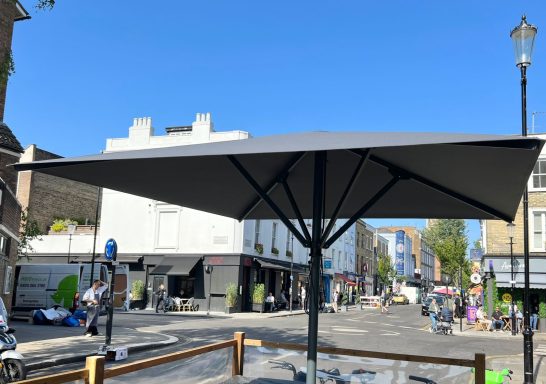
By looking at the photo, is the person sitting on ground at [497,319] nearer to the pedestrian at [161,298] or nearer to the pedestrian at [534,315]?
the pedestrian at [534,315]

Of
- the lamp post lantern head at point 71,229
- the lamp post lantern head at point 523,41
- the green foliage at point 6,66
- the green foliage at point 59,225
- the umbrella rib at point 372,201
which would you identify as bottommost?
the umbrella rib at point 372,201

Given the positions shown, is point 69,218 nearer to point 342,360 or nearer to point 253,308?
point 253,308

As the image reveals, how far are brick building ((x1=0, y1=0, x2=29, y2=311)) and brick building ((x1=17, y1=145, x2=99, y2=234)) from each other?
2287cm

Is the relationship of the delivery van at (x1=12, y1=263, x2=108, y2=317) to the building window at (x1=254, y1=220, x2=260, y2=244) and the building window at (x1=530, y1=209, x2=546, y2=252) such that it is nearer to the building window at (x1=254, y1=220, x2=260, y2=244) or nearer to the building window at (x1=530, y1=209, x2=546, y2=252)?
the building window at (x1=254, y1=220, x2=260, y2=244)

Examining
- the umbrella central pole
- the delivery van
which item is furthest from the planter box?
the umbrella central pole

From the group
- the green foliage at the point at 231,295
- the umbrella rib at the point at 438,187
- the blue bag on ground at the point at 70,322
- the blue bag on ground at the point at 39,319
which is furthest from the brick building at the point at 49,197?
the umbrella rib at the point at 438,187

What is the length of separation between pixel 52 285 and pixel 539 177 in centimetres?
2438

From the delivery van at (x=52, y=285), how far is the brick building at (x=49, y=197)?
1772 centimetres

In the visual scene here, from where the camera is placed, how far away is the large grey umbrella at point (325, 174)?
130 inches

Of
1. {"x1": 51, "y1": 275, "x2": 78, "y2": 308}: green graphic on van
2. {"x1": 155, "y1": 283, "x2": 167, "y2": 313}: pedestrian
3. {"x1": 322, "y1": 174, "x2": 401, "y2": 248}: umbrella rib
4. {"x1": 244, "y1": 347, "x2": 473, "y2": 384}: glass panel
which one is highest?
{"x1": 322, "y1": 174, "x2": 401, "y2": 248}: umbrella rib

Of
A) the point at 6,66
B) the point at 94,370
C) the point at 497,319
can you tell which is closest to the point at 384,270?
the point at 497,319

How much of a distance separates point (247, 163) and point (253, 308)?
3149cm

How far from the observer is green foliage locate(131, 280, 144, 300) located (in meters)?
35.0

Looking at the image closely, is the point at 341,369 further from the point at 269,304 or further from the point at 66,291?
the point at 269,304
